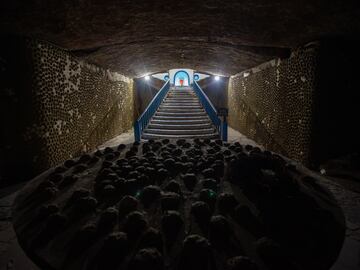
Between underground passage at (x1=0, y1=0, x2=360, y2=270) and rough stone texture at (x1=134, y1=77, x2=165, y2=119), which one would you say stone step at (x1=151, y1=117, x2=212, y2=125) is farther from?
rough stone texture at (x1=134, y1=77, x2=165, y2=119)

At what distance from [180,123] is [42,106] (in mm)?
5587

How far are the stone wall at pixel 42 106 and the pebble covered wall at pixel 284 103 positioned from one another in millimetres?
5949

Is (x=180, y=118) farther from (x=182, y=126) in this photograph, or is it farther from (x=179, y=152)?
(x=179, y=152)

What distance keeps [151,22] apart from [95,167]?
321cm

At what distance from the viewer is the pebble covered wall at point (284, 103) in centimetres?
509

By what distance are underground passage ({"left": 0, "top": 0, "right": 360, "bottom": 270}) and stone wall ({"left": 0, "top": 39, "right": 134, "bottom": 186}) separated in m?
0.03

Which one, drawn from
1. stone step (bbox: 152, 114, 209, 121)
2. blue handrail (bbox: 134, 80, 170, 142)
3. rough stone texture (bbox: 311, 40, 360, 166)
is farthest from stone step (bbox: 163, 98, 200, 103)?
rough stone texture (bbox: 311, 40, 360, 166)

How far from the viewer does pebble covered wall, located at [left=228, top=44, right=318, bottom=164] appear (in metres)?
5.09

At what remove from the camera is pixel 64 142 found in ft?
18.2

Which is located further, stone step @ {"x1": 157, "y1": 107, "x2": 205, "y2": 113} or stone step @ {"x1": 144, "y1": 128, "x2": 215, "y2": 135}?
stone step @ {"x1": 157, "y1": 107, "x2": 205, "y2": 113}

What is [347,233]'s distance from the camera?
105 inches

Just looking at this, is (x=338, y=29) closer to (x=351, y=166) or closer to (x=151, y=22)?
(x=351, y=166)

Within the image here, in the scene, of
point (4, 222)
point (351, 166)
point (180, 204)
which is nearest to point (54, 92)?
point (4, 222)

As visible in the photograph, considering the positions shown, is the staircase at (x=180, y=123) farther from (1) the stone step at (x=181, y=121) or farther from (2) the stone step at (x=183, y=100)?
(2) the stone step at (x=183, y=100)
